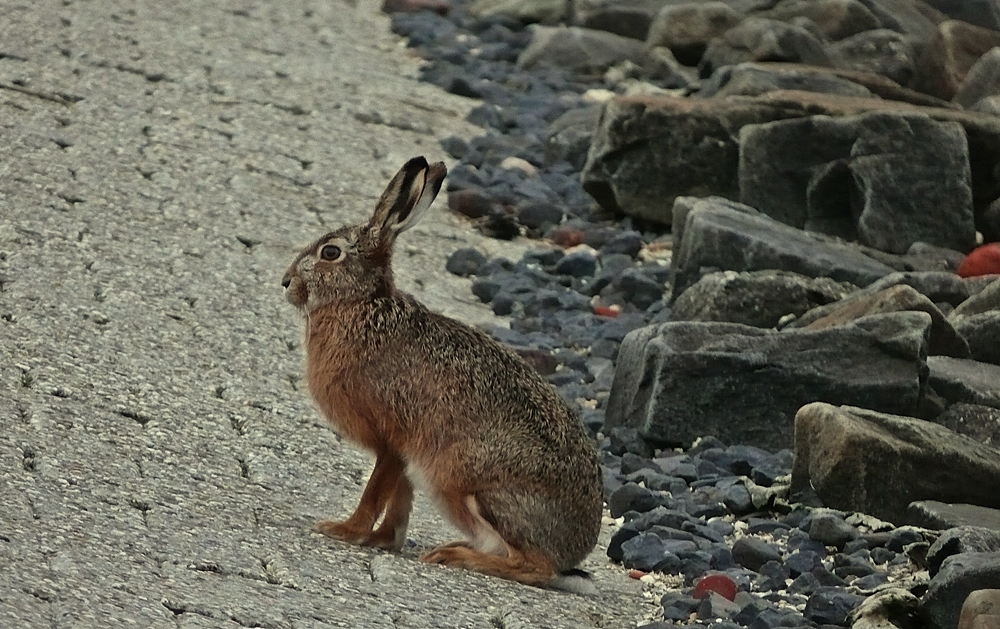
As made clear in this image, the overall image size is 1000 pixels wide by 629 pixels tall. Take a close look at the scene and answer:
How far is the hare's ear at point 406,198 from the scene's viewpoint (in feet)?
21.2

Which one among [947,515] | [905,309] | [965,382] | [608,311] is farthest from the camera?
[608,311]

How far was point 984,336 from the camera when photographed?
910cm

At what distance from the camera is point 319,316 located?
257 inches

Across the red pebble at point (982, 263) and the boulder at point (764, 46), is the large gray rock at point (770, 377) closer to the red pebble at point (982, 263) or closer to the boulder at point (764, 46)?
the red pebble at point (982, 263)

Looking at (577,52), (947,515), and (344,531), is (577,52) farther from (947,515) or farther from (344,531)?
(344,531)

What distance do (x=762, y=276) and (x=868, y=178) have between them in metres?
2.09

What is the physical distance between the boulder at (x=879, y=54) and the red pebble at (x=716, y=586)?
32.7 ft

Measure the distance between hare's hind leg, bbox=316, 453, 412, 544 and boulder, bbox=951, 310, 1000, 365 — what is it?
409cm

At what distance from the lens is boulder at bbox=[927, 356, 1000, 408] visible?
27.5 feet

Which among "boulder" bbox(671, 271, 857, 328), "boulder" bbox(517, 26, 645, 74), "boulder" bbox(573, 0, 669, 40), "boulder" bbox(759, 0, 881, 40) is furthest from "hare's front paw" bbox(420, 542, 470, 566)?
"boulder" bbox(759, 0, 881, 40)

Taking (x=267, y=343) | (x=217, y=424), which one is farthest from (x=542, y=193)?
(x=217, y=424)

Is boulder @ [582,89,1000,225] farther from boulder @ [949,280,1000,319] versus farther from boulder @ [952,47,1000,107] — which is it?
boulder @ [949,280,1000,319]

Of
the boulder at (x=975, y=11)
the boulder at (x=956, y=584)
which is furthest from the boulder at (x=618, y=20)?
the boulder at (x=956, y=584)

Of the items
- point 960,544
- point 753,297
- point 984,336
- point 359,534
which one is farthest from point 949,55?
point 359,534
